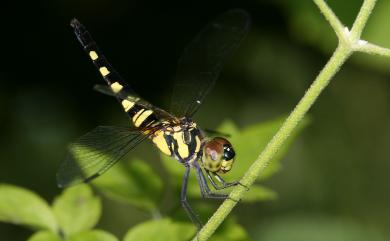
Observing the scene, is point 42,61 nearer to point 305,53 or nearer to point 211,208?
point 305,53

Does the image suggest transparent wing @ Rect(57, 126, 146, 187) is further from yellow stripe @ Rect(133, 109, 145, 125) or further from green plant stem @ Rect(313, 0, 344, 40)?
green plant stem @ Rect(313, 0, 344, 40)

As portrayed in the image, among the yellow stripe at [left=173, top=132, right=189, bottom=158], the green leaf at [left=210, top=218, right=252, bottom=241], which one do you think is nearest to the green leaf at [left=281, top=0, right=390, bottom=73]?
the yellow stripe at [left=173, top=132, right=189, bottom=158]

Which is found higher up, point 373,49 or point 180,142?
point 373,49

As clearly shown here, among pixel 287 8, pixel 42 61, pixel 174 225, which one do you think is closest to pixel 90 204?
pixel 174 225

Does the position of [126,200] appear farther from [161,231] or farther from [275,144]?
[275,144]

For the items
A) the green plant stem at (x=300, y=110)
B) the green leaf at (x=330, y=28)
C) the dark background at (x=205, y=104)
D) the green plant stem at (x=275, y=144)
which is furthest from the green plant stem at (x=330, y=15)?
the dark background at (x=205, y=104)

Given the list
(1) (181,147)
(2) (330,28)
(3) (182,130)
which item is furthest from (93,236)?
(2) (330,28)

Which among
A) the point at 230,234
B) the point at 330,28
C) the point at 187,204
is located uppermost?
the point at 187,204
